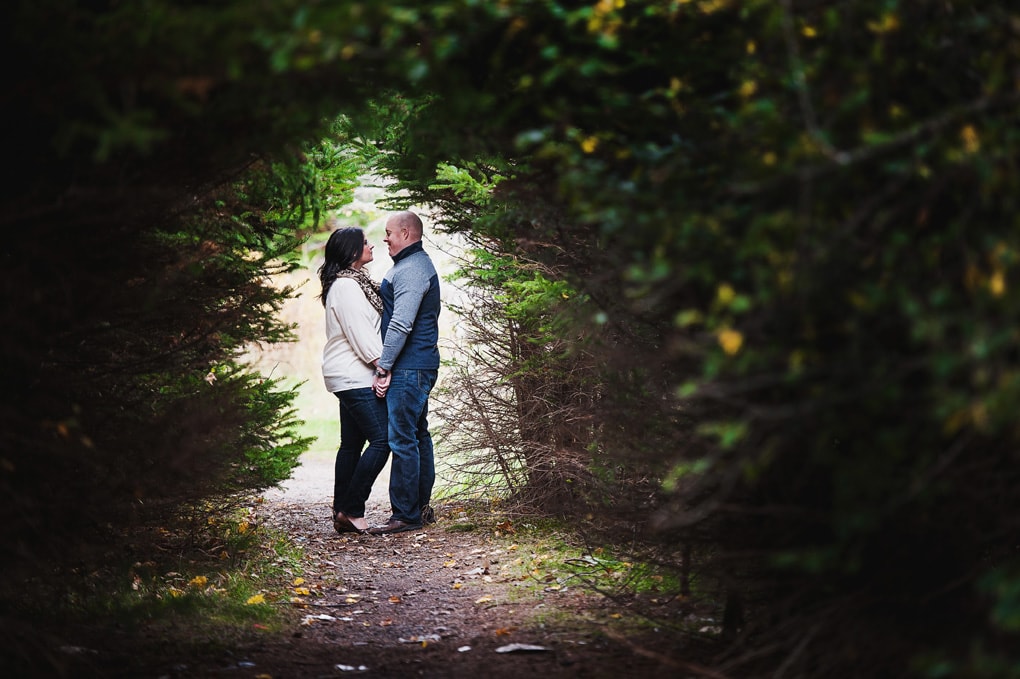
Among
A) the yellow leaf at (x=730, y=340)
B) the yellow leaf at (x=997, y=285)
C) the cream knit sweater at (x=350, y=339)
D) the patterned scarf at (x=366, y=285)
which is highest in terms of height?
the patterned scarf at (x=366, y=285)

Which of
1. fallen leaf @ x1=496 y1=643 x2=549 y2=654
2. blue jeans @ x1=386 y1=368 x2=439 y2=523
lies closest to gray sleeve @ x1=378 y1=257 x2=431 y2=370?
blue jeans @ x1=386 y1=368 x2=439 y2=523

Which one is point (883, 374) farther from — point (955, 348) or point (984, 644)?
point (984, 644)

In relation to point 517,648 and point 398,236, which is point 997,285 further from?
point 398,236

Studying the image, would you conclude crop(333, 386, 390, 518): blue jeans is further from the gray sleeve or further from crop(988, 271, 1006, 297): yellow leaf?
crop(988, 271, 1006, 297): yellow leaf

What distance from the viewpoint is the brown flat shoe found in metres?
7.59

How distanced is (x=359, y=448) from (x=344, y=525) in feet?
2.26

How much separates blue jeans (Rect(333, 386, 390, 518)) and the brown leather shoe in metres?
0.23

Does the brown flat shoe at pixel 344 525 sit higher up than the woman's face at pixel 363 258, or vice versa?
the woman's face at pixel 363 258

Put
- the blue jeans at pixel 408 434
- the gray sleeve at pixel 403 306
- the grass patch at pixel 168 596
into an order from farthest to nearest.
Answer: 1. the blue jeans at pixel 408 434
2. the gray sleeve at pixel 403 306
3. the grass patch at pixel 168 596

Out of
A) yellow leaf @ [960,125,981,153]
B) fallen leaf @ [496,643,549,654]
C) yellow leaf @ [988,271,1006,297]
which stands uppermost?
yellow leaf @ [960,125,981,153]

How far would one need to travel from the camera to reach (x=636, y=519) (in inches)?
167

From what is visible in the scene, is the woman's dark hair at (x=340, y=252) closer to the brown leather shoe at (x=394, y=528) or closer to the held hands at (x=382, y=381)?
the held hands at (x=382, y=381)

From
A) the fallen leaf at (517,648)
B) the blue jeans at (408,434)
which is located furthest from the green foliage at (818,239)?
the blue jeans at (408,434)

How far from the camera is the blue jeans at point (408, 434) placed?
23.9ft
